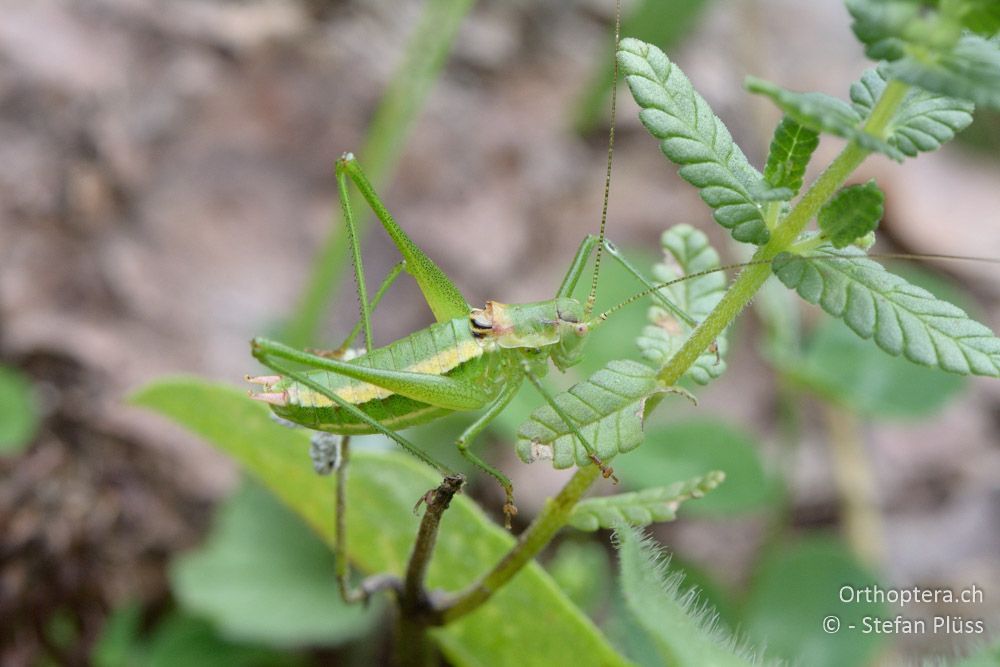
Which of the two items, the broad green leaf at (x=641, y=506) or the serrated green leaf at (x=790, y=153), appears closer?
the serrated green leaf at (x=790, y=153)

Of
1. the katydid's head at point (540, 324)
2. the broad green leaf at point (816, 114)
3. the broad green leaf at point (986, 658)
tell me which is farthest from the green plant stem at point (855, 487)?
the broad green leaf at point (816, 114)

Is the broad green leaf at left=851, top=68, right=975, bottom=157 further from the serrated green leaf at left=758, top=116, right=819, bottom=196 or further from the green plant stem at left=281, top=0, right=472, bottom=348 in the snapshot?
the green plant stem at left=281, top=0, right=472, bottom=348

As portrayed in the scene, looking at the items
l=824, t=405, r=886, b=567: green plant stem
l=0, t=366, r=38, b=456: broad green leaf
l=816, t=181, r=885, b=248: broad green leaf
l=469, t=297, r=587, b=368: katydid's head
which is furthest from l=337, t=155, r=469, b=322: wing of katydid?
l=824, t=405, r=886, b=567: green plant stem

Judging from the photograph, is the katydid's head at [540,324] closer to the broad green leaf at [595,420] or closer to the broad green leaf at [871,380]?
the broad green leaf at [595,420]

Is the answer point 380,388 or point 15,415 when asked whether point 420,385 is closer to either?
point 380,388

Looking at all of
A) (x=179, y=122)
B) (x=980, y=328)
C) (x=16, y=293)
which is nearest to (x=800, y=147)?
(x=980, y=328)

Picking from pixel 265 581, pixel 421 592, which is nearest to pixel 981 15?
pixel 421 592

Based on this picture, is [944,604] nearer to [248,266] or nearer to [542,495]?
[542,495]
